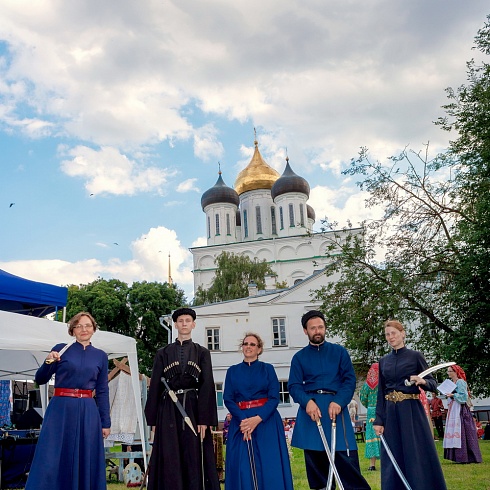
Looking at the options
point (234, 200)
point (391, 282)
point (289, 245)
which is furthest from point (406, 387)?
point (234, 200)

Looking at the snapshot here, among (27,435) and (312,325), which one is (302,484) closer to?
(312,325)

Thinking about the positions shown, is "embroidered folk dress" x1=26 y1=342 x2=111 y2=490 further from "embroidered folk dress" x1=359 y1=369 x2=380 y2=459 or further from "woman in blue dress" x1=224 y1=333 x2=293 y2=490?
"embroidered folk dress" x1=359 y1=369 x2=380 y2=459

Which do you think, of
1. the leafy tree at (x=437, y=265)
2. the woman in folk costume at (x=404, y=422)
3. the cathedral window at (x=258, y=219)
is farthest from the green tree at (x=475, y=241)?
the cathedral window at (x=258, y=219)

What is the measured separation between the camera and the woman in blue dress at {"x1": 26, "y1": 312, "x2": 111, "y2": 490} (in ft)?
15.3

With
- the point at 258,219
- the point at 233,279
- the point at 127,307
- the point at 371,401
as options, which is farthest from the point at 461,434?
the point at 258,219

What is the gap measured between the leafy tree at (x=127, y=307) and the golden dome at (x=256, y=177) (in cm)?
2052

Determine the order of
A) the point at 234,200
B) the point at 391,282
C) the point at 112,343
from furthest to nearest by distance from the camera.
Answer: the point at 234,200
the point at 391,282
the point at 112,343

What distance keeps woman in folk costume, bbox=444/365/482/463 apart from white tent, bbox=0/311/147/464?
5.24 m

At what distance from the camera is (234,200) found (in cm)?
5397

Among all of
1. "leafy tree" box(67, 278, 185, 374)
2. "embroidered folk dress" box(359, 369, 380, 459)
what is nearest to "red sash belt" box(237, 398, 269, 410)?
"embroidered folk dress" box(359, 369, 380, 459)

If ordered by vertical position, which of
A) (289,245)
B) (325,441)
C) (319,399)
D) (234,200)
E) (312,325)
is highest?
(234,200)

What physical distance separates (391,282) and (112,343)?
28.3 feet

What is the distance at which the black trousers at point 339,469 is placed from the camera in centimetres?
481

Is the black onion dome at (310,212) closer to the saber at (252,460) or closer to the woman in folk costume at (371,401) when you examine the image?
the woman in folk costume at (371,401)
